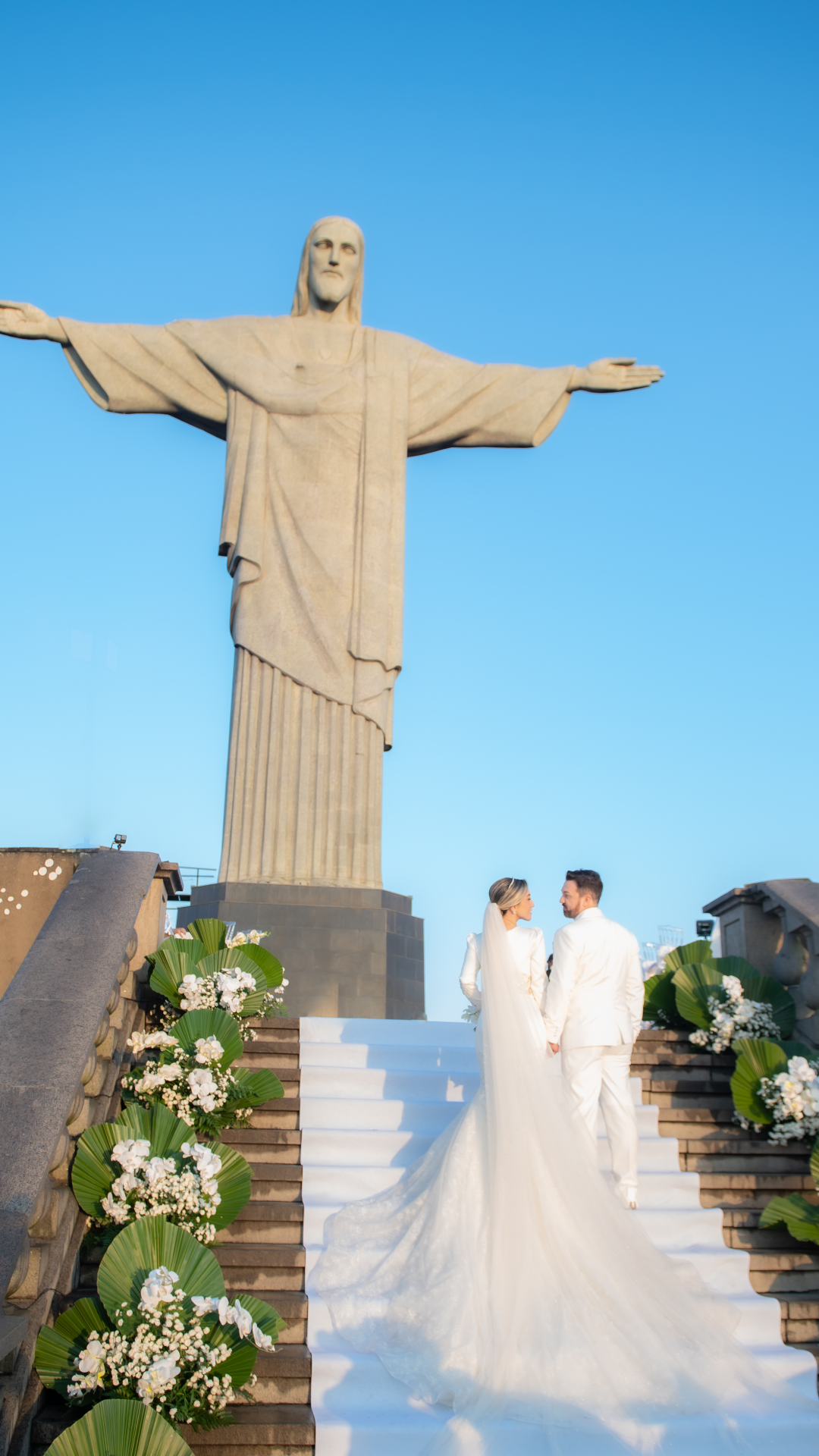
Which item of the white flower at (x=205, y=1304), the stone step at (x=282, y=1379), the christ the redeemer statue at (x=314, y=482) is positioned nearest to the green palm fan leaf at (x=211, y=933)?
the christ the redeemer statue at (x=314, y=482)

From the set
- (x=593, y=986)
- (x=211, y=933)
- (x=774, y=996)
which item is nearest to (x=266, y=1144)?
(x=211, y=933)

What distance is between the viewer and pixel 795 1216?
5.61 metres

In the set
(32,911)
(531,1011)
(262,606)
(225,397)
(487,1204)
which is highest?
(225,397)

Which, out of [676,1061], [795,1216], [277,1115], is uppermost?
[676,1061]

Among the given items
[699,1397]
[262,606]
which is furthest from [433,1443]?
[262,606]

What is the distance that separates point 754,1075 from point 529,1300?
234 centimetres

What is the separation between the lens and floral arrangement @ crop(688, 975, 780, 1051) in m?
7.18

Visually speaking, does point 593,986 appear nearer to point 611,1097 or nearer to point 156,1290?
point 611,1097

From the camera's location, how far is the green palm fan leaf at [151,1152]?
478 centimetres

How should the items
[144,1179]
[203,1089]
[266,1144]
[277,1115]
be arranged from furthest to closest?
[277,1115]
[266,1144]
[203,1089]
[144,1179]

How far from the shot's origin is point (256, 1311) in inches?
172

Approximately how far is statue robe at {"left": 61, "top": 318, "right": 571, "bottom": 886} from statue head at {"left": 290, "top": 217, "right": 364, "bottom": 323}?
9.4 inches

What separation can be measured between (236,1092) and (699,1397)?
2.48m

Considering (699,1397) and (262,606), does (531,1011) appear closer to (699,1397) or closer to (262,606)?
(699,1397)
